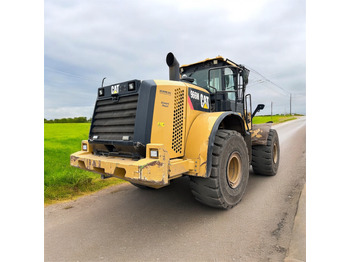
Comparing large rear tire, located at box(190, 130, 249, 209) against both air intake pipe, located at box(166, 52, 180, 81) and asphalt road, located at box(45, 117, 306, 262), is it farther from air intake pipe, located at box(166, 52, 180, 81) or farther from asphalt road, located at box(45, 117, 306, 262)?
air intake pipe, located at box(166, 52, 180, 81)

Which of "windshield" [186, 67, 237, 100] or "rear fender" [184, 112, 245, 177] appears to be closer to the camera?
"rear fender" [184, 112, 245, 177]

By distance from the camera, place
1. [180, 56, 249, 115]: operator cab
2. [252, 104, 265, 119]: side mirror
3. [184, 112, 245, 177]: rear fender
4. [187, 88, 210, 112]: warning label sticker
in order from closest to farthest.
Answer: [184, 112, 245, 177]: rear fender
[187, 88, 210, 112]: warning label sticker
[180, 56, 249, 115]: operator cab
[252, 104, 265, 119]: side mirror

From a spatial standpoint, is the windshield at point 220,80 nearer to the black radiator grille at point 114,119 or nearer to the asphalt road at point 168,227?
the black radiator grille at point 114,119

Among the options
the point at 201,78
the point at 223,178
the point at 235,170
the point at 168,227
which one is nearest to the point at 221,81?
the point at 201,78

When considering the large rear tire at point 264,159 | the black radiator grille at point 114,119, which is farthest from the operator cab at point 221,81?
the black radiator grille at point 114,119

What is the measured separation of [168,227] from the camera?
3145 millimetres

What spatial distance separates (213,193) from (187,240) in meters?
0.79

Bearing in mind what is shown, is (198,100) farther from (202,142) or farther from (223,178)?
(223,178)

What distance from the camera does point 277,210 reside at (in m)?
3.58

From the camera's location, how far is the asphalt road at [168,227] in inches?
101

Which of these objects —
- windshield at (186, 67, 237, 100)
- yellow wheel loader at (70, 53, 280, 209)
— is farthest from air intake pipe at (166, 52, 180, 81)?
windshield at (186, 67, 237, 100)

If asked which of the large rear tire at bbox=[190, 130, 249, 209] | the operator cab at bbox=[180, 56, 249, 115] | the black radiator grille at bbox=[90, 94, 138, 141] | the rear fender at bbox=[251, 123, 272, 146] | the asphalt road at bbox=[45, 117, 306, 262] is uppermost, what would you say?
the operator cab at bbox=[180, 56, 249, 115]

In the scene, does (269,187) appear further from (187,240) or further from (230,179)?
(187,240)

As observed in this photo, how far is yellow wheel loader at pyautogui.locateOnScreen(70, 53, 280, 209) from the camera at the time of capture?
290 centimetres
